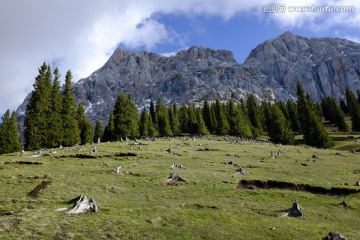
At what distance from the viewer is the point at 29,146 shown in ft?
217

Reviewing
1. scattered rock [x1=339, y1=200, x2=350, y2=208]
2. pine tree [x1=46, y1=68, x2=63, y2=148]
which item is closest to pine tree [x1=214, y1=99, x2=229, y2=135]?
pine tree [x1=46, y1=68, x2=63, y2=148]

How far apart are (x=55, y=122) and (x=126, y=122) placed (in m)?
27.5

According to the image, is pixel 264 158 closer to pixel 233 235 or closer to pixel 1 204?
pixel 233 235

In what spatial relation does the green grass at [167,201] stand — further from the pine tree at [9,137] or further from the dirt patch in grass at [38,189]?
the pine tree at [9,137]

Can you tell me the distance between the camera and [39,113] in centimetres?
6825

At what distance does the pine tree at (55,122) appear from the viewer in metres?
68.8

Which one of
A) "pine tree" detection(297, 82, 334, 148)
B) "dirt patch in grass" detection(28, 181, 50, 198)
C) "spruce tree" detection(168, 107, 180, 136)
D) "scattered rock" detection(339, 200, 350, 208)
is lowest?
"scattered rock" detection(339, 200, 350, 208)

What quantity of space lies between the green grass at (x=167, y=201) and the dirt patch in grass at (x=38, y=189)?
600mm

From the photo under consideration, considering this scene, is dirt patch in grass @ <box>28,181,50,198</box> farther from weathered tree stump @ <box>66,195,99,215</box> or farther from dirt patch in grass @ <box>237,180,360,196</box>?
dirt patch in grass @ <box>237,180,360,196</box>

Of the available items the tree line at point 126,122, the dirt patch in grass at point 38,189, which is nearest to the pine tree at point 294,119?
the tree line at point 126,122

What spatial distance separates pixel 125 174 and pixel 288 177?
1955cm

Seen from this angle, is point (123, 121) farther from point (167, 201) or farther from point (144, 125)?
point (167, 201)

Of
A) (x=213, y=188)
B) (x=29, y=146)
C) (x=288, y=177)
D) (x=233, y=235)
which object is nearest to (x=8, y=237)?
(x=233, y=235)

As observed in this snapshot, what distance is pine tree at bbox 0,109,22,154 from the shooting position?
3344 inches
